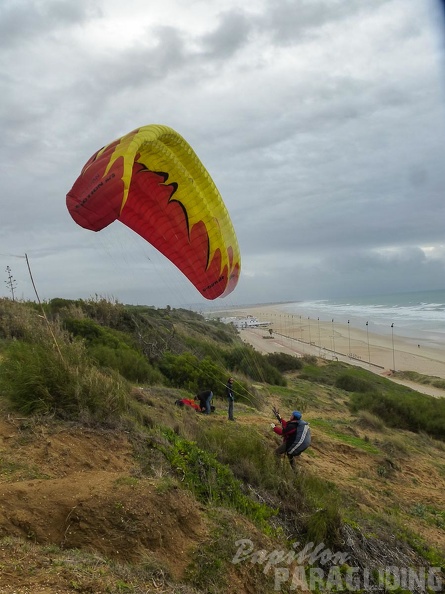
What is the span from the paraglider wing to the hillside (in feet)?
9.74

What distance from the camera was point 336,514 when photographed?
485cm

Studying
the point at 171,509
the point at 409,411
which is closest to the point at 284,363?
the point at 409,411

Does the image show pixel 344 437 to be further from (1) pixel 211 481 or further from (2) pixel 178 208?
(2) pixel 178 208

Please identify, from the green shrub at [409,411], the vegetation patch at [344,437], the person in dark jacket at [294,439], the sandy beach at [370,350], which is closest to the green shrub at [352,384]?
the sandy beach at [370,350]

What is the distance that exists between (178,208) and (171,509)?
5605mm

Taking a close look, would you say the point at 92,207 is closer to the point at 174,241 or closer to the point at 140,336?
the point at 174,241

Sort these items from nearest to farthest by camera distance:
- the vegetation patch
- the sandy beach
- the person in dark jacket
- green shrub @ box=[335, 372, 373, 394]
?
the person in dark jacket < the vegetation patch < green shrub @ box=[335, 372, 373, 394] < the sandy beach

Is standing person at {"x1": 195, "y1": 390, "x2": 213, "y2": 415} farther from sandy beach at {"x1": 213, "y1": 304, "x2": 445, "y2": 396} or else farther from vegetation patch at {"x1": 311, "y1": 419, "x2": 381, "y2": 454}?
sandy beach at {"x1": 213, "y1": 304, "x2": 445, "y2": 396}

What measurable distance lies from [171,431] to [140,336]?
30.8ft

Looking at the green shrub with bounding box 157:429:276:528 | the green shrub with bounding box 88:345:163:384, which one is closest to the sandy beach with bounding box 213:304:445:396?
the green shrub with bounding box 88:345:163:384

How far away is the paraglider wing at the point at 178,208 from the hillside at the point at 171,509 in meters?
2.97

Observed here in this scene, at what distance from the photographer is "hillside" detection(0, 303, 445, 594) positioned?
3184mm

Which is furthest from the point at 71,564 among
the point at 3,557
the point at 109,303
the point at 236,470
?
the point at 109,303

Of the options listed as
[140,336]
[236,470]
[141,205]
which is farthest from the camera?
[140,336]
